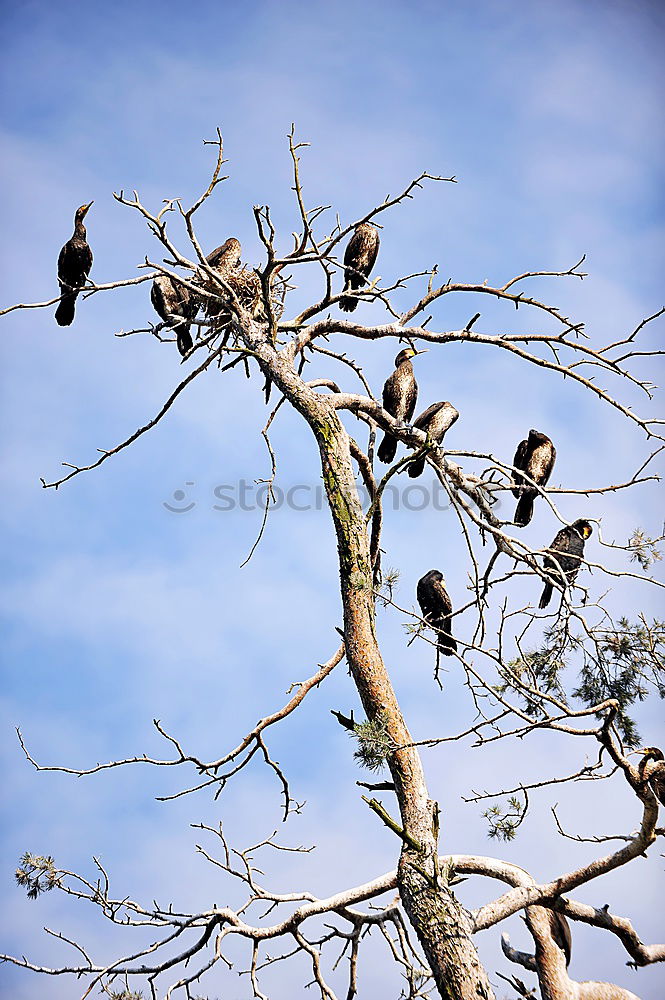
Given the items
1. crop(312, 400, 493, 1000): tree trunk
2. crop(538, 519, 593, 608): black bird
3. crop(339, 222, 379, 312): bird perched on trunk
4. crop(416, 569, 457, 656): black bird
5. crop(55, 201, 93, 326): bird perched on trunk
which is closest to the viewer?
crop(312, 400, 493, 1000): tree trunk

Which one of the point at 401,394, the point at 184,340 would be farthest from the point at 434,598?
the point at 184,340

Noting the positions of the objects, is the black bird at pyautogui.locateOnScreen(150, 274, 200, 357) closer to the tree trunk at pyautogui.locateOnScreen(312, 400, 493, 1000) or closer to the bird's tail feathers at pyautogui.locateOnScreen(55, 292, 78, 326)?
Result: the bird's tail feathers at pyautogui.locateOnScreen(55, 292, 78, 326)

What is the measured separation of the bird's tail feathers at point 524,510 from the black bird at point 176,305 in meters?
2.09

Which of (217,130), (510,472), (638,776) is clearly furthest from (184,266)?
(638,776)

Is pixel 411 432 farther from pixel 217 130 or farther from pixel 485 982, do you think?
pixel 485 982

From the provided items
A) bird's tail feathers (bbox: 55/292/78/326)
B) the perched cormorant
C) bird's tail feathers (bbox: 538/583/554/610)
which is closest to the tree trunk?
the perched cormorant

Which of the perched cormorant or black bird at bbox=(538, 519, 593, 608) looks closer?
the perched cormorant

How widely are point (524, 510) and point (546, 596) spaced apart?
485mm

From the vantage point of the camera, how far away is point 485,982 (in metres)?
3.09

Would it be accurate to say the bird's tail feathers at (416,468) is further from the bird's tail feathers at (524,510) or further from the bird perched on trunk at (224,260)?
the bird perched on trunk at (224,260)

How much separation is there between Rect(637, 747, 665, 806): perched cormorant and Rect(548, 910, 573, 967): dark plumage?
1089 millimetres

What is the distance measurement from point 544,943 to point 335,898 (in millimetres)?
1076

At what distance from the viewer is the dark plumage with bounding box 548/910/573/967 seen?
451 cm

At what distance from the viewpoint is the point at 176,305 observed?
5.32 m
